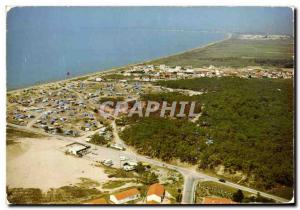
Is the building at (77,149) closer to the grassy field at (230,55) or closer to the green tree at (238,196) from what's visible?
→ the grassy field at (230,55)

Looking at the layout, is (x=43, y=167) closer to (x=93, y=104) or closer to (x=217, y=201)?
(x=93, y=104)

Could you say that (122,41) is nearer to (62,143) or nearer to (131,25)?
(131,25)

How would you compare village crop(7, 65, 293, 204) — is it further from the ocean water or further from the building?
the ocean water

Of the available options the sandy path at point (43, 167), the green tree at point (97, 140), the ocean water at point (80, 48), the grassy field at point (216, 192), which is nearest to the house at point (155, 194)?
the grassy field at point (216, 192)

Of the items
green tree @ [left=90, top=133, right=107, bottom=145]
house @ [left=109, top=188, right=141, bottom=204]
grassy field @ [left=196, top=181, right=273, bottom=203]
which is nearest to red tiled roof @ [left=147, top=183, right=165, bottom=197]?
house @ [left=109, top=188, right=141, bottom=204]

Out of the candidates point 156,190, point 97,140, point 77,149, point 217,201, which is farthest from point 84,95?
point 217,201
